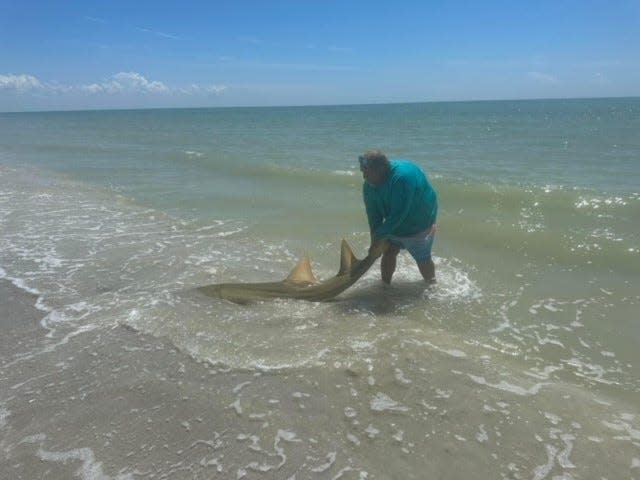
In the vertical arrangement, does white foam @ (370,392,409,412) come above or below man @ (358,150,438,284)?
below

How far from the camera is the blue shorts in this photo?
17.2ft

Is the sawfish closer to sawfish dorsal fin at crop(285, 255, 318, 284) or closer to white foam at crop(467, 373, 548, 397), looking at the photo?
sawfish dorsal fin at crop(285, 255, 318, 284)

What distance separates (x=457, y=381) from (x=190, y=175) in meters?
12.7

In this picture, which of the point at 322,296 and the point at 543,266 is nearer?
the point at 322,296

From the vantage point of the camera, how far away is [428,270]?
5695mm

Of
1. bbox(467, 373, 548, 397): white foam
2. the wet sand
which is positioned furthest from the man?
bbox(467, 373, 548, 397): white foam

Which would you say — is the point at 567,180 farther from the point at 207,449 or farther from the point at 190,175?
the point at 207,449

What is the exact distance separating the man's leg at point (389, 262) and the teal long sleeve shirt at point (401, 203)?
0.36 meters

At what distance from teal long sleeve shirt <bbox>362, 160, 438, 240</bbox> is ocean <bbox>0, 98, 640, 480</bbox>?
32.0 inches

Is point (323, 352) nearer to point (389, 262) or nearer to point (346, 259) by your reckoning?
point (346, 259)

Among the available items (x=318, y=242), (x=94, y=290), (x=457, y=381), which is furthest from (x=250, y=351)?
(x=318, y=242)

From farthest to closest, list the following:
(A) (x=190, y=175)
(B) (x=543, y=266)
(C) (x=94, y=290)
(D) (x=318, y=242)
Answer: (A) (x=190, y=175) → (D) (x=318, y=242) → (B) (x=543, y=266) → (C) (x=94, y=290)

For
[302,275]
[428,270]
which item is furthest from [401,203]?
[302,275]

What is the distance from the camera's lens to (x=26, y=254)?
6.84 meters
